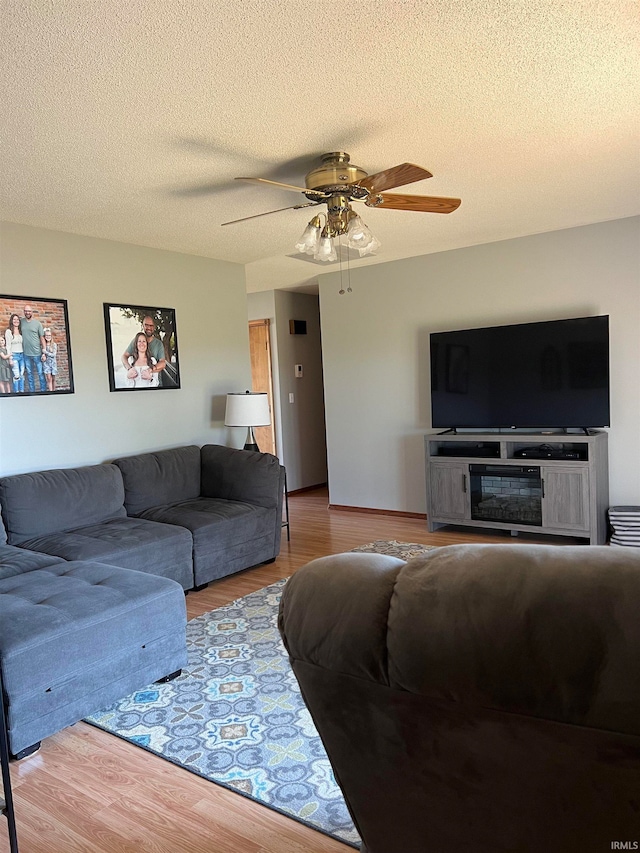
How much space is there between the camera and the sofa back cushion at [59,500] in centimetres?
353

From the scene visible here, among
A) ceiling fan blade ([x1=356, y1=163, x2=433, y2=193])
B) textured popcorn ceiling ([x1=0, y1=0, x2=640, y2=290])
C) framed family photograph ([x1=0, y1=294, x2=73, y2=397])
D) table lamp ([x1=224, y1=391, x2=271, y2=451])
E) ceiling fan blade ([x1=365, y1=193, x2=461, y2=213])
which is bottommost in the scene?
table lamp ([x1=224, y1=391, x2=271, y2=451])

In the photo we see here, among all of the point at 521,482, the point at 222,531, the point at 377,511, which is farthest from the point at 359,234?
the point at 377,511

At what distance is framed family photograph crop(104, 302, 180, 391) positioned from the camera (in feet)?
14.5

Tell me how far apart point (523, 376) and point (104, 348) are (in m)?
3.18

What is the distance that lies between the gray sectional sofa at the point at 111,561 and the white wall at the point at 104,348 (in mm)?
255

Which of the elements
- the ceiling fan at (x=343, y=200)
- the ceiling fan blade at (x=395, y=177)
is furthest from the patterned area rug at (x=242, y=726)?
the ceiling fan blade at (x=395, y=177)

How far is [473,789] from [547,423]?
4.07 m

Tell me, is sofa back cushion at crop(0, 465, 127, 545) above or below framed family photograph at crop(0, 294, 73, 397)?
below

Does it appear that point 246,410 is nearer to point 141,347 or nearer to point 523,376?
point 141,347

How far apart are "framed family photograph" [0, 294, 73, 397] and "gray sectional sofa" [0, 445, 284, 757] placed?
580 mm

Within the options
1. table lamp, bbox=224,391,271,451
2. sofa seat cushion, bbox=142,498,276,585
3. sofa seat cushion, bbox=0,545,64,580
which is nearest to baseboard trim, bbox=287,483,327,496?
table lamp, bbox=224,391,271,451

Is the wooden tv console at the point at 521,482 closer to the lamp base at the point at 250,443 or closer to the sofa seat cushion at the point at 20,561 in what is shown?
the lamp base at the point at 250,443

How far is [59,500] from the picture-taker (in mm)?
3707

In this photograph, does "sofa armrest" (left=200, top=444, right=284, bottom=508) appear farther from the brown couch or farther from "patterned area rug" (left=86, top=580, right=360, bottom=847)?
the brown couch
